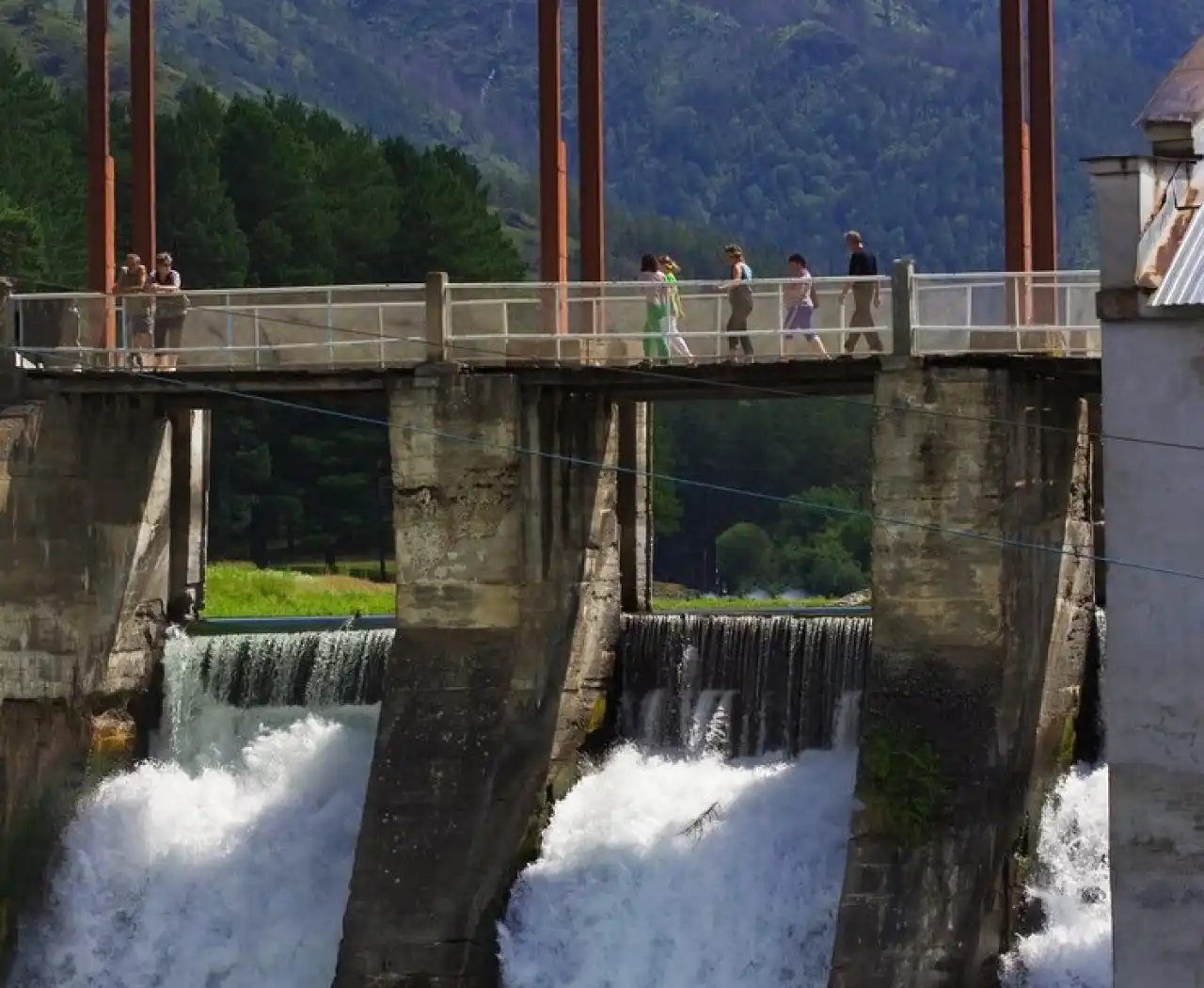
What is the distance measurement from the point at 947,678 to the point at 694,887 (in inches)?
179

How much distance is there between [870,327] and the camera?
3841 cm

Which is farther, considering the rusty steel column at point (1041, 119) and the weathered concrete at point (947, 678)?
the rusty steel column at point (1041, 119)

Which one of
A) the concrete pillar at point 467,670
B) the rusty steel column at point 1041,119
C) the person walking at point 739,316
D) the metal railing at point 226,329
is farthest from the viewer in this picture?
the rusty steel column at point 1041,119

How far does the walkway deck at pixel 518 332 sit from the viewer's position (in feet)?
123

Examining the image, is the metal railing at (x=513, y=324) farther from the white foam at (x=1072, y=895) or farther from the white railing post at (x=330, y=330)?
the white foam at (x=1072, y=895)

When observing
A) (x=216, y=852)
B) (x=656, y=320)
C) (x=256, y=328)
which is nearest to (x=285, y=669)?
(x=216, y=852)

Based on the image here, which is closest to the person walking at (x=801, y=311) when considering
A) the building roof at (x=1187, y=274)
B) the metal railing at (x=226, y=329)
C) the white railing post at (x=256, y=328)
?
the metal railing at (x=226, y=329)

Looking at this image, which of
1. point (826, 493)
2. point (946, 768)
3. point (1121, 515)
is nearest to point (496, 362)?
point (946, 768)

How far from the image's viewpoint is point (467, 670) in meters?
39.5

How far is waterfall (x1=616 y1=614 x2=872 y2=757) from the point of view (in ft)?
135

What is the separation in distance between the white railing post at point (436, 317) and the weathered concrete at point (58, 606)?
17.3 ft

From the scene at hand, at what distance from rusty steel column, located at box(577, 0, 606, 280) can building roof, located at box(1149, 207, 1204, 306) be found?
13935 mm

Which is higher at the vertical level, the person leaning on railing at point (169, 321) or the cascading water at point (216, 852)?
the person leaning on railing at point (169, 321)

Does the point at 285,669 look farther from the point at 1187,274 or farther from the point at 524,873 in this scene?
the point at 1187,274
